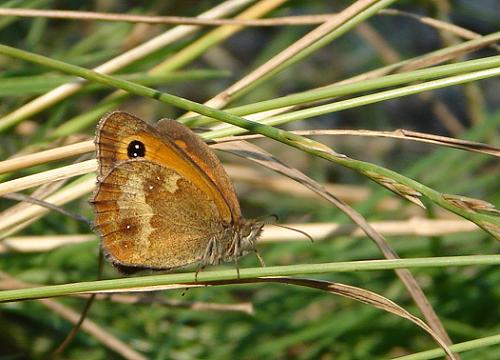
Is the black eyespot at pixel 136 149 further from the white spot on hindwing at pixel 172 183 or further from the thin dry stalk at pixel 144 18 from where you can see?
the thin dry stalk at pixel 144 18

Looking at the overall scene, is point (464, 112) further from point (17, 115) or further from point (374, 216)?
point (17, 115)

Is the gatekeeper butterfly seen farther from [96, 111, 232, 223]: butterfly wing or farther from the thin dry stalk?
the thin dry stalk

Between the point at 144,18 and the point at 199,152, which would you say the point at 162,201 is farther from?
the point at 144,18

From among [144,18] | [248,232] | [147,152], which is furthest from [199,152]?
[144,18]

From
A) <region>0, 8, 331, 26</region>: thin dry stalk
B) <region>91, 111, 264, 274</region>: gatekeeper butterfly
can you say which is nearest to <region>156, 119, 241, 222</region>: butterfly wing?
<region>91, 111, 264, 274</region>: gatekeeper butterfly

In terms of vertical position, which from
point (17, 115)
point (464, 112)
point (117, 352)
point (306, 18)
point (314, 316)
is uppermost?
point (464, 112)

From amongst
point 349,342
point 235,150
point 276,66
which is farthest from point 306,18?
point 349,342

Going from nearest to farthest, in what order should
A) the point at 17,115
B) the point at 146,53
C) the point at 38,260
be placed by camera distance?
the point at 17,115 < the point at 146,53 < the point at 38,260
